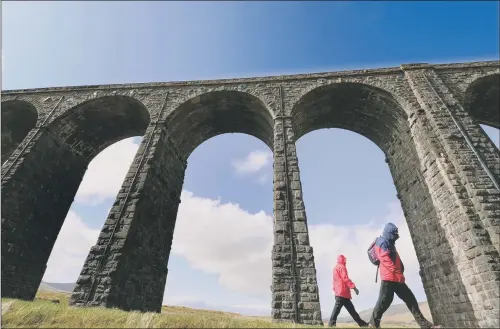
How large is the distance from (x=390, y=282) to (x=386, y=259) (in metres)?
0.48

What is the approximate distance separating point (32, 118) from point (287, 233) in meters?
14.1

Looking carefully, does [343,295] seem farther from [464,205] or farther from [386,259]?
[464,205]

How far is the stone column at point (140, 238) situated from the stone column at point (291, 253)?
4.53 m

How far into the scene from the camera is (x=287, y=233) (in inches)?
341

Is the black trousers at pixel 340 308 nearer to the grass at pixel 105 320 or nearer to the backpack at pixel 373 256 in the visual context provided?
the backpack at pixel 373 256

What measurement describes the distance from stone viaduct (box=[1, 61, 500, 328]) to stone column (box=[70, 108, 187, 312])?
46 mm

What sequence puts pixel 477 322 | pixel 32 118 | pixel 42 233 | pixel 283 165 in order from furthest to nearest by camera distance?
pixel 32 118
pixel 42 233
pixel 283 165
pixel 477 322

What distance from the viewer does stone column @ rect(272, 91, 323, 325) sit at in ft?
24.2

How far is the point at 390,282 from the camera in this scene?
6.45m

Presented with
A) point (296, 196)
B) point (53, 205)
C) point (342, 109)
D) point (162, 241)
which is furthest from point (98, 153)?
point (342, 109)

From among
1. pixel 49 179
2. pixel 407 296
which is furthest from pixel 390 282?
pixel 49 179

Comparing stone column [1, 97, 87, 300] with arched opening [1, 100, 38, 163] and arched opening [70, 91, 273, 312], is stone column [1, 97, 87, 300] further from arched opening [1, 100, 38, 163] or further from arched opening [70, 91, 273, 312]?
arched opening [70, 91, 273, 312]

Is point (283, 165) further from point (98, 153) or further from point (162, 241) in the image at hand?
point (98, 153)

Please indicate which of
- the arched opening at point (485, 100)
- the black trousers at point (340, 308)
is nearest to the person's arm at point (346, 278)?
the black trousers at point (340, 308)
